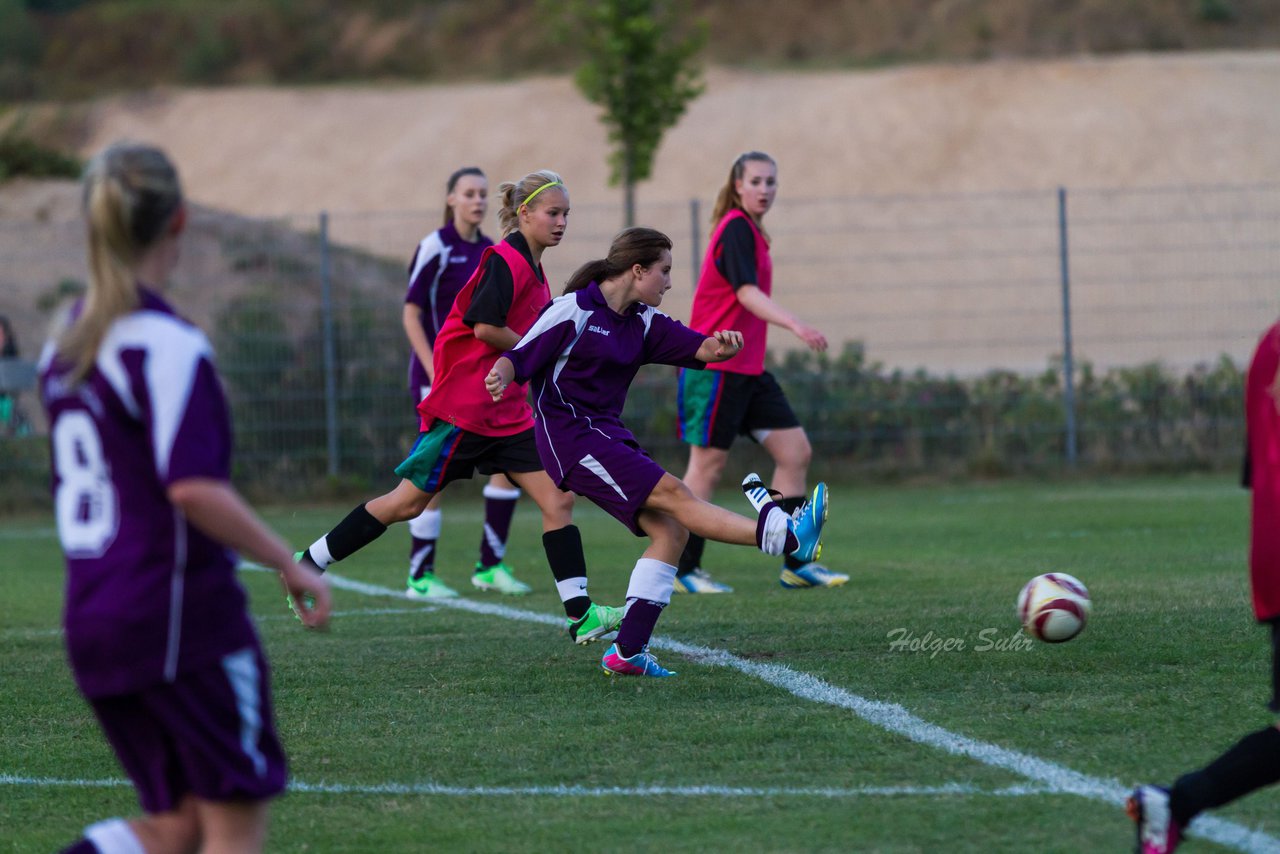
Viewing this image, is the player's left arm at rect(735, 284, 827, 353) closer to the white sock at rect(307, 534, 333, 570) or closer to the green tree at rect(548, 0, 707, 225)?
the white sock at rect(307, 534, 333, 570)

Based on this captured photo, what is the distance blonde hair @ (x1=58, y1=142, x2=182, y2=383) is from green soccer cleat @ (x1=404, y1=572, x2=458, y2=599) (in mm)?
5476

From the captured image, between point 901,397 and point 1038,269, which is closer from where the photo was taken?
point 901,397

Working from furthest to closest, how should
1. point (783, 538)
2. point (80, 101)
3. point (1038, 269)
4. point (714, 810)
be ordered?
point (80, 101) < point (1038, 269) < point (783, 538) < point (714, 810)

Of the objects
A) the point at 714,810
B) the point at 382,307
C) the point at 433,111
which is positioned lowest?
the point at 714,810

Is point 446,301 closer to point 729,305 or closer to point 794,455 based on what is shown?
point 729,305

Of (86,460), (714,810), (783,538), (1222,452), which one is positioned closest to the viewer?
(86,460)

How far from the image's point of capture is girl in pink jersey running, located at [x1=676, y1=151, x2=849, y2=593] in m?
8.11

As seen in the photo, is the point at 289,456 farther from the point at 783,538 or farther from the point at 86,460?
the point at 86,460

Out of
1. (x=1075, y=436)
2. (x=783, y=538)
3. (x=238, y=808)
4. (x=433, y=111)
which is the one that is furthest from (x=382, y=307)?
(x=433, y=111)

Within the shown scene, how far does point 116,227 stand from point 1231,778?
8.41 ft

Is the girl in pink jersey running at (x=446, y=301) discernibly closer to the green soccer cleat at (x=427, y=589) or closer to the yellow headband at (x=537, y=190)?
the green soccer cleat at (x=427, y=589)

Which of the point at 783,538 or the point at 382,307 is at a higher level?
the point at 382,307

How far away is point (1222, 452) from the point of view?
14734 millimetres

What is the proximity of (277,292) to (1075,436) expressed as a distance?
7.63 metres
